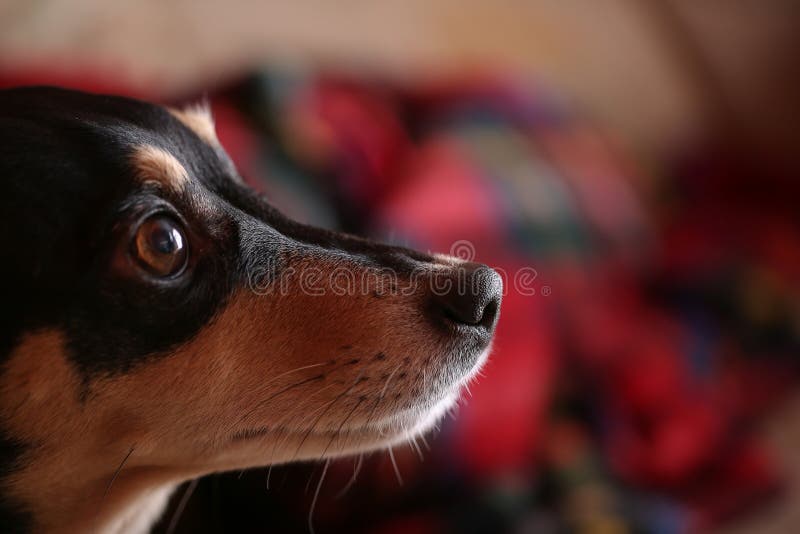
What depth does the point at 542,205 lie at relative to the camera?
1954 millimetres

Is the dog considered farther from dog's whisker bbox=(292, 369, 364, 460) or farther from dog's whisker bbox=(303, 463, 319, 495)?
dog's whisker bbox=(303, 463, 319, 495)

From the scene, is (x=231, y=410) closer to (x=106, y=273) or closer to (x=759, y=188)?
(x=106, y=273)

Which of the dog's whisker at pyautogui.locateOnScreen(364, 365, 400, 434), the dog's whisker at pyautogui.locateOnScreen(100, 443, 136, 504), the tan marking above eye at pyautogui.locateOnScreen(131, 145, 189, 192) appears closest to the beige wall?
the tan marking above eye at pyautogui.locateOnScreen(131, 145, 189, 192)

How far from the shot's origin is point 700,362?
184cm

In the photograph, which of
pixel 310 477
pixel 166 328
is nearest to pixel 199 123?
pixel 166 328

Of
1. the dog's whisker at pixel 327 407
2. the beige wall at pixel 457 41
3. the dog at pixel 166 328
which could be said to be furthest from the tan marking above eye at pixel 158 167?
the beige wall at pixel 457 41

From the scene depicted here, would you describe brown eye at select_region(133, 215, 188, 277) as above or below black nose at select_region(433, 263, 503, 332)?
above

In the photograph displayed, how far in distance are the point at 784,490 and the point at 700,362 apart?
35 cm

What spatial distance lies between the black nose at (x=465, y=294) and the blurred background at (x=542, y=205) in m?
0.37

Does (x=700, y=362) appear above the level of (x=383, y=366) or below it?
below

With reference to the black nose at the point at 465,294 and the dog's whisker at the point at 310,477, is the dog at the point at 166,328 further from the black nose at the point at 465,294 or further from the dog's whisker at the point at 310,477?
the dog's whisker at the point at 310,477

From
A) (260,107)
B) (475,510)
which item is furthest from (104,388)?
(260,107)

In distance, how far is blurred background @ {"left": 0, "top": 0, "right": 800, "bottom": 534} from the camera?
4.78ft

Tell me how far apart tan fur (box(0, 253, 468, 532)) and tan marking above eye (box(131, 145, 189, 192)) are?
0.14m
